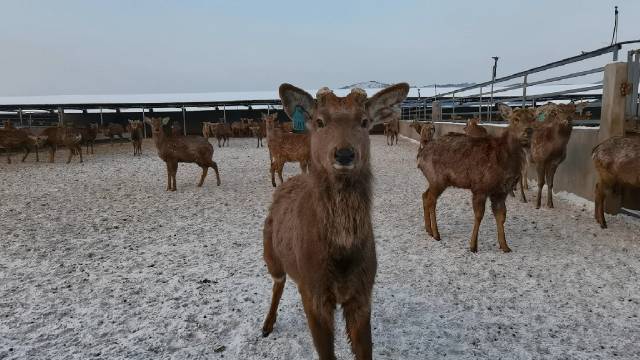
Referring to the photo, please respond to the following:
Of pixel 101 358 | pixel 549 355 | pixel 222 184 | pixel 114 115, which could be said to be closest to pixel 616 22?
pixel 222 184

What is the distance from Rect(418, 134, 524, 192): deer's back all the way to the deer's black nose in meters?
3.71

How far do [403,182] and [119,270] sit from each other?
7.77 meters

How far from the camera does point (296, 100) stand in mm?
2936

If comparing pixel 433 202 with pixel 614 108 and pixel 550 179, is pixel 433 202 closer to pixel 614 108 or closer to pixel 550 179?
pixel 550 179

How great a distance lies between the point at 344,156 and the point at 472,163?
3.87 m

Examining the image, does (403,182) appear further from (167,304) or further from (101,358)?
(101,358)

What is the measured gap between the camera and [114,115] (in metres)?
40.4

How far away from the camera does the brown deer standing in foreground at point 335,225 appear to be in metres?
2.48

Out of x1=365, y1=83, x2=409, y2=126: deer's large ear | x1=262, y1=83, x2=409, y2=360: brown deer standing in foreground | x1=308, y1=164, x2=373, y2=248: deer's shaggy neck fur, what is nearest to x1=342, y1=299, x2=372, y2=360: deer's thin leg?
x1=262, y1=83, x2=409, y2=360: brown deer standing in foreground

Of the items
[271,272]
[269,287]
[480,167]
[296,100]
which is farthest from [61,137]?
[480,167]

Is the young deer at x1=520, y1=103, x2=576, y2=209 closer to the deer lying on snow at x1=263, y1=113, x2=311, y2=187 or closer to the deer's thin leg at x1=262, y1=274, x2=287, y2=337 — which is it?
the deer lying on snow at x1=263, y1=113, x2=311, y2=187

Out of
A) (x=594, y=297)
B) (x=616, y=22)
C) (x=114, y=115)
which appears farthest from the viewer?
(x=114, y=115)

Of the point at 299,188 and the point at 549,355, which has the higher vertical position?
the point at 299,188

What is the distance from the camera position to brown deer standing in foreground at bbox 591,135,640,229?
18.6 feet
